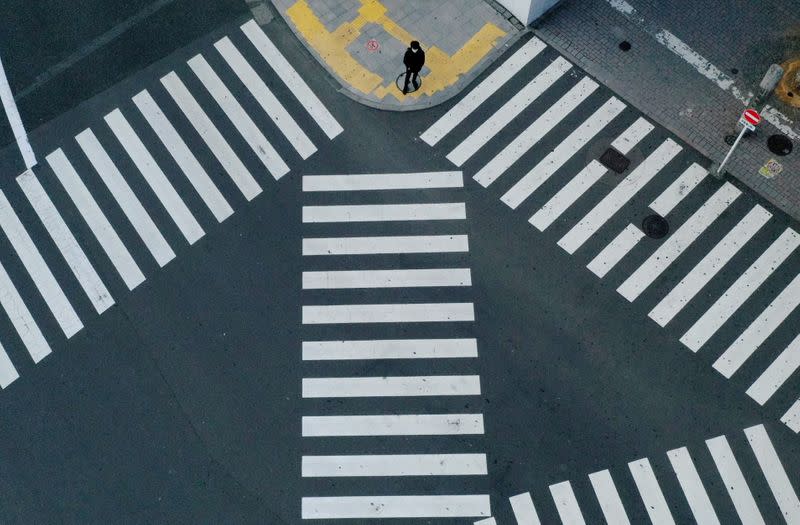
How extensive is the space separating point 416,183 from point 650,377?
7.74 meters

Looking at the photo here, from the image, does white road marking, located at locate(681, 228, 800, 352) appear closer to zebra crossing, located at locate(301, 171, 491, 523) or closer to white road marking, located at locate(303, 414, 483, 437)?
zebra crossing, located at locate(301, 171, 491, 523)

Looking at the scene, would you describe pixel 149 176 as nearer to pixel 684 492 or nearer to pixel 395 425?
pixel 395 425

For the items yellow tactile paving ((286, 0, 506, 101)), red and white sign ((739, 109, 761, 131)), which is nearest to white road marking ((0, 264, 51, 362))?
yellow tactile paving ((286, 0, 506, 101))

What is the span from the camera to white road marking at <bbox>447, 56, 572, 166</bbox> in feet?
76.1

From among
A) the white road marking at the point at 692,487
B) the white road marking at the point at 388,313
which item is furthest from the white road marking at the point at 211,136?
the white road marking at the point at 692,487

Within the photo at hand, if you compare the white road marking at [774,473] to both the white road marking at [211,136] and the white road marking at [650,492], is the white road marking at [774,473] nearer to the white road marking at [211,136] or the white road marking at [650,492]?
the white road marking at [650,492]

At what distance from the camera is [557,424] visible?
20.2 m

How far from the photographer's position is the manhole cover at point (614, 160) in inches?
Result: 905

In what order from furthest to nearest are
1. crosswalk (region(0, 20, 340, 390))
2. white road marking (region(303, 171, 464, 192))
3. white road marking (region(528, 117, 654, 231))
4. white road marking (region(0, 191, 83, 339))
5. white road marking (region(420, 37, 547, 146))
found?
white road marking (region(420, 37, 547, 146)) < white road marking (region(303, 171, 464, 192)) < white road marking (region(528, 117, 654, 231)) < crosswalk (region(0, 20, 340, 390)) < white road marking (region(0, 191, 83, 339))

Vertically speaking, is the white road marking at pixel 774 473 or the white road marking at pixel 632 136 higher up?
the white road marking at pixel 632 136

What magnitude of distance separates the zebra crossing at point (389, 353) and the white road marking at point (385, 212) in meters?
0.03

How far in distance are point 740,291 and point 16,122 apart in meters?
19.8

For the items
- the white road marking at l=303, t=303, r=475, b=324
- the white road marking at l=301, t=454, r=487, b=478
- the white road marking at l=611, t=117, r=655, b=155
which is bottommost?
the white road marking at l=301, t=454, r=487, b=478

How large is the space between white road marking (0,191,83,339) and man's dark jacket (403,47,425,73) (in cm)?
1066
